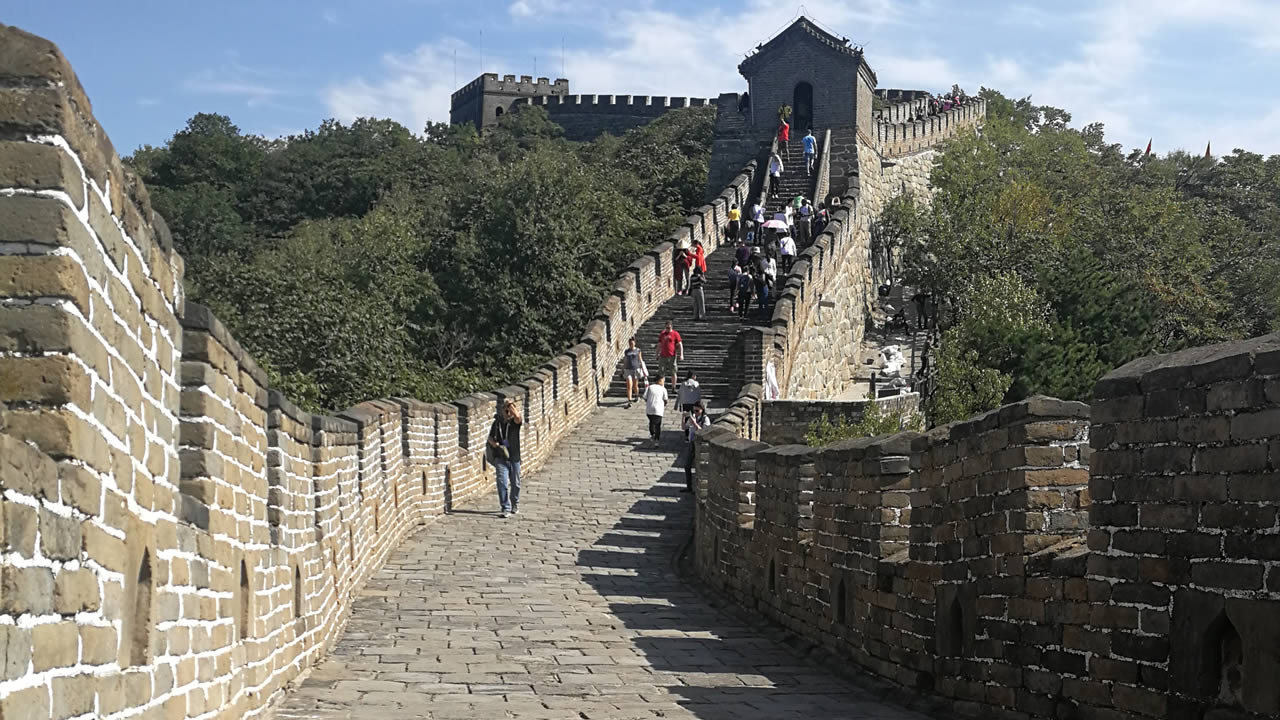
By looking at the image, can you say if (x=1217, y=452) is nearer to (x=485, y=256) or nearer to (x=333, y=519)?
(x=333, y=519)

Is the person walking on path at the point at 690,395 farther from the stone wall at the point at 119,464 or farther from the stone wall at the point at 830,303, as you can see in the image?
the stone wall at the point at 119,464

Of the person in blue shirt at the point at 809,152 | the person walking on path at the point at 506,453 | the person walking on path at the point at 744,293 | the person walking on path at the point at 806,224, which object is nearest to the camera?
the person walking on path at the point at 506,453

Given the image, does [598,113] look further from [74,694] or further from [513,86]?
[74,694]

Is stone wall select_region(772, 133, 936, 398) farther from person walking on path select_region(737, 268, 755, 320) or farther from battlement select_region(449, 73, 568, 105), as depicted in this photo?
battlement select_region(449, 73, 568, 105)

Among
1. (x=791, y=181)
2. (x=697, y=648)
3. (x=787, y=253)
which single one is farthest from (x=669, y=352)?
(x=791, y=181)

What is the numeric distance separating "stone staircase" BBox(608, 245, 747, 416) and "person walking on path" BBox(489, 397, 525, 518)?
777cm

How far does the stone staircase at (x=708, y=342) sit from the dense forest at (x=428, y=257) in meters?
2.99

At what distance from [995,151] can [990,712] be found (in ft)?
139

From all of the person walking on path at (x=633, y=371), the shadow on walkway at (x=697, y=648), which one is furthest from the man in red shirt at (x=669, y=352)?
the shadow on walkway at (x=697, y=648)

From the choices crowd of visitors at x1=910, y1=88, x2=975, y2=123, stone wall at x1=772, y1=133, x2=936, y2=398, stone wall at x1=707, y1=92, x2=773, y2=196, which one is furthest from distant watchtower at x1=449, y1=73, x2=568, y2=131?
stone wall at x1=772, y1=133, x2=936, y2=398

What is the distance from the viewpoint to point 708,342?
28219 mm

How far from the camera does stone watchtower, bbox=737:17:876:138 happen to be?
45781mm

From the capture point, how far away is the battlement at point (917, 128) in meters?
47.4

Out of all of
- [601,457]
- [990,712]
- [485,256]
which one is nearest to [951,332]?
[601,457]
